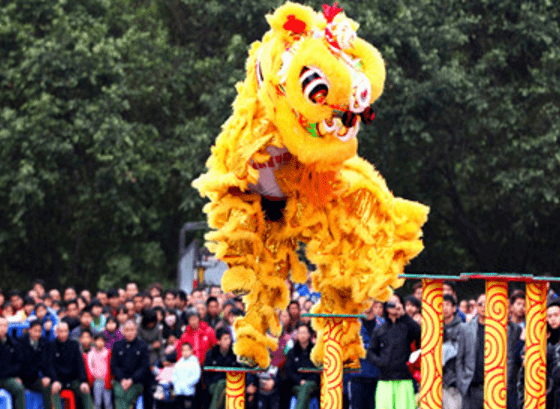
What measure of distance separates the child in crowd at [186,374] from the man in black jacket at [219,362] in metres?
0.17

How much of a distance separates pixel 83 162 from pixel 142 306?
21.8 ft

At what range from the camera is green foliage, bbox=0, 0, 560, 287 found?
17.3 meters

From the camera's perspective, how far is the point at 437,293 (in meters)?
6.79

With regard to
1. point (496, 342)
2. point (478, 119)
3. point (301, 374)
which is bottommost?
point (496, 342)

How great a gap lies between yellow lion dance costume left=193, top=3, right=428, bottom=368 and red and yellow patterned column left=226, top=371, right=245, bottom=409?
0.18m

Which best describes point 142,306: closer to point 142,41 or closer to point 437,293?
point 437,293

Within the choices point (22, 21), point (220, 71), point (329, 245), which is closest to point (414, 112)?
point (220, 71)

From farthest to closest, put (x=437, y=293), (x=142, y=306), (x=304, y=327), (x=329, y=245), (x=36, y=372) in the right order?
(x=142, y=306) → (x=36, y=372) → (x=304, y=327) → (x=329, y=245) → (x=437, y=293)

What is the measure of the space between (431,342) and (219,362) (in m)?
3.93

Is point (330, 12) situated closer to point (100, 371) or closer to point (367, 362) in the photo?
point (367, 362)

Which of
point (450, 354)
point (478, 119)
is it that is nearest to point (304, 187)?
point (450, 354)

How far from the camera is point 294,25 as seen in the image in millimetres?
7410

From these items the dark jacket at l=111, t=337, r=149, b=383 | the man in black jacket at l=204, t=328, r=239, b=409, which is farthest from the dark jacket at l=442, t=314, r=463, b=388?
the dark jacket at l=111, t=337, r=149, b=383

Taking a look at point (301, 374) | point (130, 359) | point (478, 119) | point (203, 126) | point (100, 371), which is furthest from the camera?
point (203, 126)
